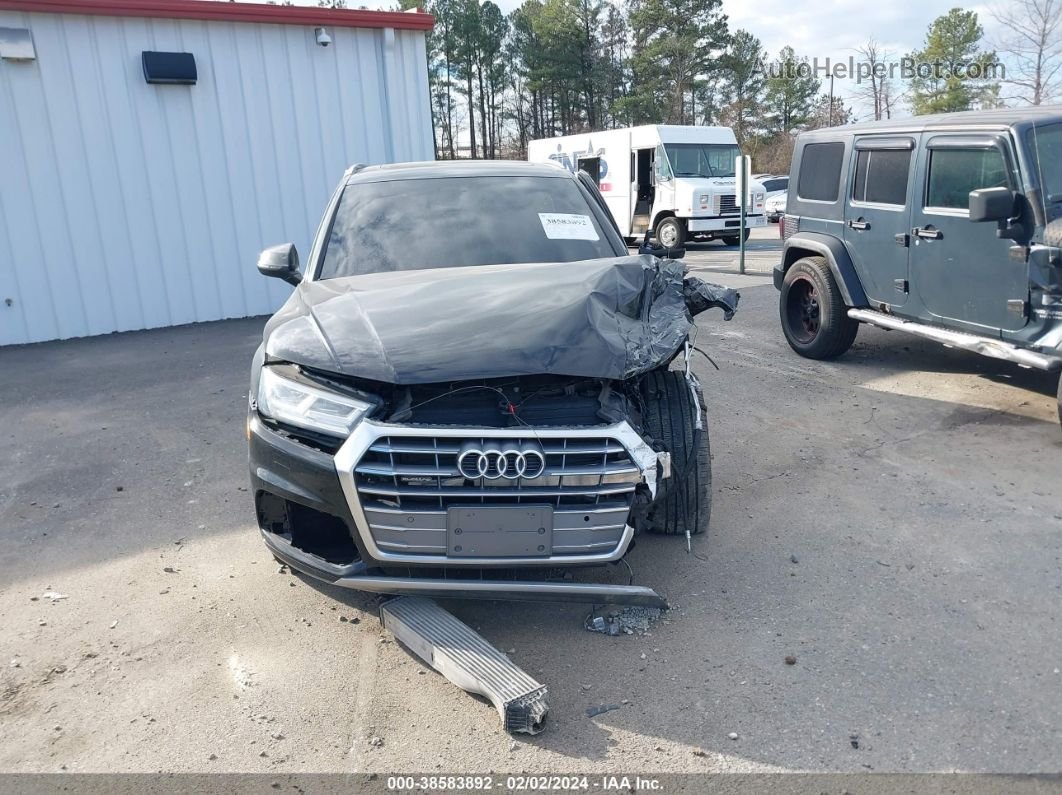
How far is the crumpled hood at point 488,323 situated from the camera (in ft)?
9.70

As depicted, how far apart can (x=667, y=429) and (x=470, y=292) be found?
3.45 ft

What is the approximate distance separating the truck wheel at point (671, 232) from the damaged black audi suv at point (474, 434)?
593 inches

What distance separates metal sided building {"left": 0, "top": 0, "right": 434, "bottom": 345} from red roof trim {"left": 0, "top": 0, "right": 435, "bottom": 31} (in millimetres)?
20

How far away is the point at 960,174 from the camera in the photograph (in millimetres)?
6070

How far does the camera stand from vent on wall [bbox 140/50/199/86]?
1016 cm

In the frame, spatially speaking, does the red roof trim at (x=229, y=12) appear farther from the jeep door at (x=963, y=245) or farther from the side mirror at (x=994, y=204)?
the side mirror at (x=994, y=204)

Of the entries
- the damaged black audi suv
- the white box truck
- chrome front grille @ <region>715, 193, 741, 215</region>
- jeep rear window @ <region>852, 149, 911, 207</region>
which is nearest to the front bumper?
the damaged black audi suv

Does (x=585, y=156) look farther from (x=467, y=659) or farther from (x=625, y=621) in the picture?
(x=467, y=659)

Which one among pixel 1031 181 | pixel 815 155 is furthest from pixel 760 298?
pixel 1031 181

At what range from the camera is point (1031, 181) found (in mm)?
5430

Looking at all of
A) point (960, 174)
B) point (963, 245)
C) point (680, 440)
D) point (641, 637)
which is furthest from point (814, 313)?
point (641, 637)

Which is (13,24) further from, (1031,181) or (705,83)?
(705,83)

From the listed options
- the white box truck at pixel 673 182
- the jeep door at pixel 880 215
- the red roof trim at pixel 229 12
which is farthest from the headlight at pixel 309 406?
the white box truck at pixel 673 182

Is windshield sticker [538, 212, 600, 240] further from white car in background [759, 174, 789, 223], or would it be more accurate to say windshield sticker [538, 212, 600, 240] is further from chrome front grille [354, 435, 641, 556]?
white car in background [759, 174, 789, 223]
